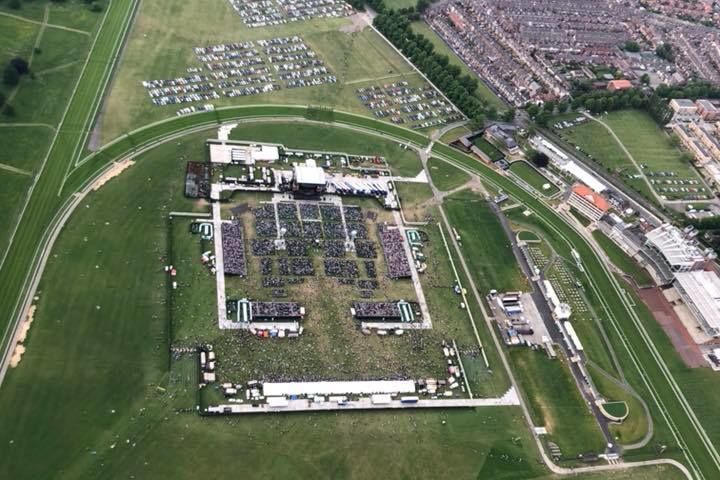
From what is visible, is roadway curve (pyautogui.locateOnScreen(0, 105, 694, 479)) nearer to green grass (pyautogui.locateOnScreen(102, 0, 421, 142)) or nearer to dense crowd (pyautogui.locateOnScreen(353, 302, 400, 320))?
green grass (pyautogui.locateOnScreen(102, 0, 421, 142))

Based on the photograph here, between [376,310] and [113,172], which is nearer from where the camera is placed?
[376,310]

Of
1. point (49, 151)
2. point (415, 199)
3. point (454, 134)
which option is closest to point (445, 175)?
point (415, 199)

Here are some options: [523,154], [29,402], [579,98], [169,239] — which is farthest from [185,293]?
[579,98]

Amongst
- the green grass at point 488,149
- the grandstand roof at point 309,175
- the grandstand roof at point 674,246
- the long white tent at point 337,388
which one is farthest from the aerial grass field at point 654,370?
the grandstand roof at point 309,175

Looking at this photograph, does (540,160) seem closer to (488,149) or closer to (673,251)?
(488,149)

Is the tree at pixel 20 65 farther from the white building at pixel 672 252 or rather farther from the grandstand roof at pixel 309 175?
the white building at pixel 672 252

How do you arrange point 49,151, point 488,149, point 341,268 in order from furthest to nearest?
point 488,149, point 49,151, point 341,268

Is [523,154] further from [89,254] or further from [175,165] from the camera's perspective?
[89,254]
